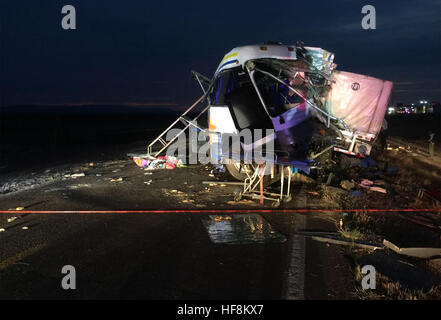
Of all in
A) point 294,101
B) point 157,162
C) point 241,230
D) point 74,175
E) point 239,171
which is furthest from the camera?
point 157,162

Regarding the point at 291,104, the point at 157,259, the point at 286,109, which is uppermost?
the point at 291,104

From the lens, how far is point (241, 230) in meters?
5.18

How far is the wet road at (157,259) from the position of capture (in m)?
3.46

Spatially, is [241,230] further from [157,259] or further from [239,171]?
[239,171]

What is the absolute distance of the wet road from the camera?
11.4 feet

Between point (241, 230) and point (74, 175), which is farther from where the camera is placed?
point (74, 175)

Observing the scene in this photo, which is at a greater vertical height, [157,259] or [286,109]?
[286,109]

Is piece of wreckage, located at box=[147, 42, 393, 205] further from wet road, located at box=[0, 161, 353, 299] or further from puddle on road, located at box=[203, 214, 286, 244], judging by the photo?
wet road, located at box=[0, 161, 353, 299]

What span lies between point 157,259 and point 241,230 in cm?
151

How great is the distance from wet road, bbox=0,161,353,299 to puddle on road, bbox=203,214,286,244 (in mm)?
119

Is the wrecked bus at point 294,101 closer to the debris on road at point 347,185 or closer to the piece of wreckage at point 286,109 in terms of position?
the piece of wreckage at point 286,109

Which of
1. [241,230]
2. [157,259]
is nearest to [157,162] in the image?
[241,230]
